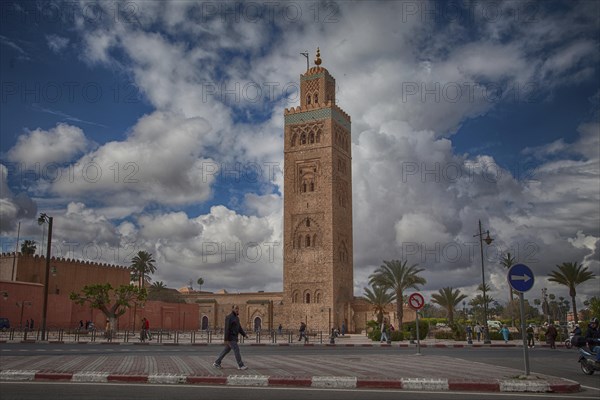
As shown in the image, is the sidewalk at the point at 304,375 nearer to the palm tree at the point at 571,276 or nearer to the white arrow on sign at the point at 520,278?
the white arrow on sign at the point at 520,278

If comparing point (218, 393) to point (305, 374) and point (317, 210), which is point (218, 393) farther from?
point (317, 210)

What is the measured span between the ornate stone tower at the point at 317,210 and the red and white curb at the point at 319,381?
43.3 meters

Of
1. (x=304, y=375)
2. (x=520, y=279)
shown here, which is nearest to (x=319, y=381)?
(x=304, y=375)

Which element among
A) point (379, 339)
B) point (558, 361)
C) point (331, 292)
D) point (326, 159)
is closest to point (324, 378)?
point (558, 361)

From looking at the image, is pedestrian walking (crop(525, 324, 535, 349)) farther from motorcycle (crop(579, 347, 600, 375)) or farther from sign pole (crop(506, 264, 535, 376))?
sign pole (crop(506, 264, 535, 376))

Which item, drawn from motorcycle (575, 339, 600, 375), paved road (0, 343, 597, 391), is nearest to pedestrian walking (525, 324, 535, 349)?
motorcycle (575, 339, 600, 375)

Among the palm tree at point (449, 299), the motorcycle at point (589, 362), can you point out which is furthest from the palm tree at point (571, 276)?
the motorcycle at point (589, 362)

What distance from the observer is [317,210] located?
57281mm

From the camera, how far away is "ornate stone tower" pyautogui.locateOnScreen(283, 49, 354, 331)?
55.0 m

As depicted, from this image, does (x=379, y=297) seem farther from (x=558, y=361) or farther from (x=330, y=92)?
(x=558, y=361)

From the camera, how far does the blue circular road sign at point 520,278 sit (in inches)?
412

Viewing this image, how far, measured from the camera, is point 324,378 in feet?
32.8

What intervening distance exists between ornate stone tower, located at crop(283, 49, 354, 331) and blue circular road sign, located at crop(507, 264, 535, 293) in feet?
141

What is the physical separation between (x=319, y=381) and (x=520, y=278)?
4221mm
